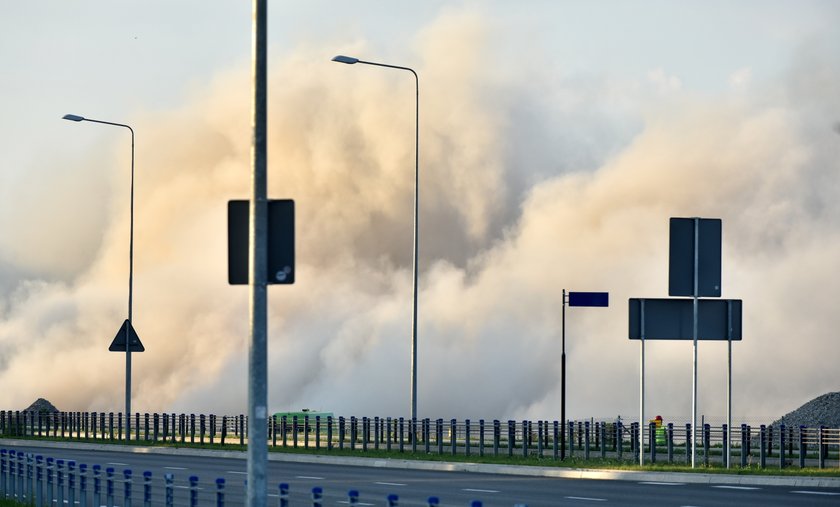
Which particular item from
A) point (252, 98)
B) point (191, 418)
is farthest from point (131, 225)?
point (252, 98)

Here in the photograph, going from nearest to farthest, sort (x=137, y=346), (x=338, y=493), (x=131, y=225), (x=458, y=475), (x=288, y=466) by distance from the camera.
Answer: (x=338, y=493) < (x=458, y=475) < (x=288, y=466) < (x=137, y=346) < (x=131, y=225)

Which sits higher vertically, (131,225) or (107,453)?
(131,225)

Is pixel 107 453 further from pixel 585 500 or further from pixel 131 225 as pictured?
pixel 585 500

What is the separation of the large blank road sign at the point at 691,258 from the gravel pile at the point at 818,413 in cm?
2377

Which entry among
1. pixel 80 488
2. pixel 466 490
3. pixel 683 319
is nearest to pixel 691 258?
pixel 683 319

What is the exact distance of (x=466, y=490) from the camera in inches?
1248

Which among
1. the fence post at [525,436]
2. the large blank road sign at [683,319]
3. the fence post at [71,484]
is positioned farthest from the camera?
the fence post at [525,436]

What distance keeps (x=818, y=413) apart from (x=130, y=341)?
2503 cm

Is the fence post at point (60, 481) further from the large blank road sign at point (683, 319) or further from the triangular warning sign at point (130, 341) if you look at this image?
the triangular warning sign at point (130, 341)

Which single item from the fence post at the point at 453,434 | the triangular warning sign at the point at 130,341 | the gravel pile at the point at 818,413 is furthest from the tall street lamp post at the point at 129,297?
the gravel pile at the point at 818,413

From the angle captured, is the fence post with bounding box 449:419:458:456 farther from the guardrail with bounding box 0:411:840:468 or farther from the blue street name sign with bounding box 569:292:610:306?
the blue street name sign with bounding box 569:292:610:306

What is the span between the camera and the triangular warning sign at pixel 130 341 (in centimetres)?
5509

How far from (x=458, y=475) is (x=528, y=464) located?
9.14 feet

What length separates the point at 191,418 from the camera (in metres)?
63.1
